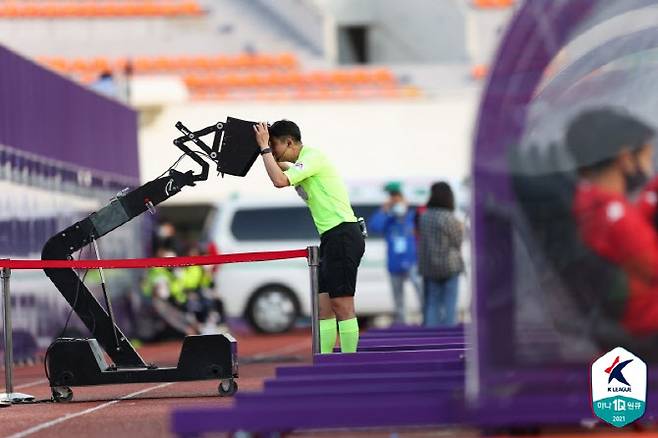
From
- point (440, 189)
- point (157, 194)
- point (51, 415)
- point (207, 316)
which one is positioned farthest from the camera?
point (207, 316)

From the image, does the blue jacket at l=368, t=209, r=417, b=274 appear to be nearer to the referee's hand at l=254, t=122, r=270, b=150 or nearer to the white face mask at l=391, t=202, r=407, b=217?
the white face mask at l=391, t=202, r=407, b=217

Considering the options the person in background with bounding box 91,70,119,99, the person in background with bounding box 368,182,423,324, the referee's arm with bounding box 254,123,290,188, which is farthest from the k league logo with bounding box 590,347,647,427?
the person in background with bounding box 91,70,119,99

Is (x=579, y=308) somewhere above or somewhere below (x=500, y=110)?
below

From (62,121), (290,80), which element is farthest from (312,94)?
(62,121)

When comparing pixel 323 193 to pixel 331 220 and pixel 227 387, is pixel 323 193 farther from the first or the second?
pixel 227 387

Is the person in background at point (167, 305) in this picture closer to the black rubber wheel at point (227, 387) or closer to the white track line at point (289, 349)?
the white track line at point (289, 349)

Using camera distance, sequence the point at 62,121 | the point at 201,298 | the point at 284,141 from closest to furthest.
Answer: the point at 284,141 → the point at 62,121 → the point at 201,298

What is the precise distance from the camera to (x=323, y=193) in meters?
12.0

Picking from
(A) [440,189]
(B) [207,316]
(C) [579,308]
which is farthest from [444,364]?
(B) [207,316]

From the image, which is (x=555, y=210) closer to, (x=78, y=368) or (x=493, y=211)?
(x=493, y=211)

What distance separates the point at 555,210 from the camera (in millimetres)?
7562

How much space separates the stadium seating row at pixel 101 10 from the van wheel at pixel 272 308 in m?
13.0

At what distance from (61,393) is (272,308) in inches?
571

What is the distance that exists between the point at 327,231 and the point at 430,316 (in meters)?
6.91
